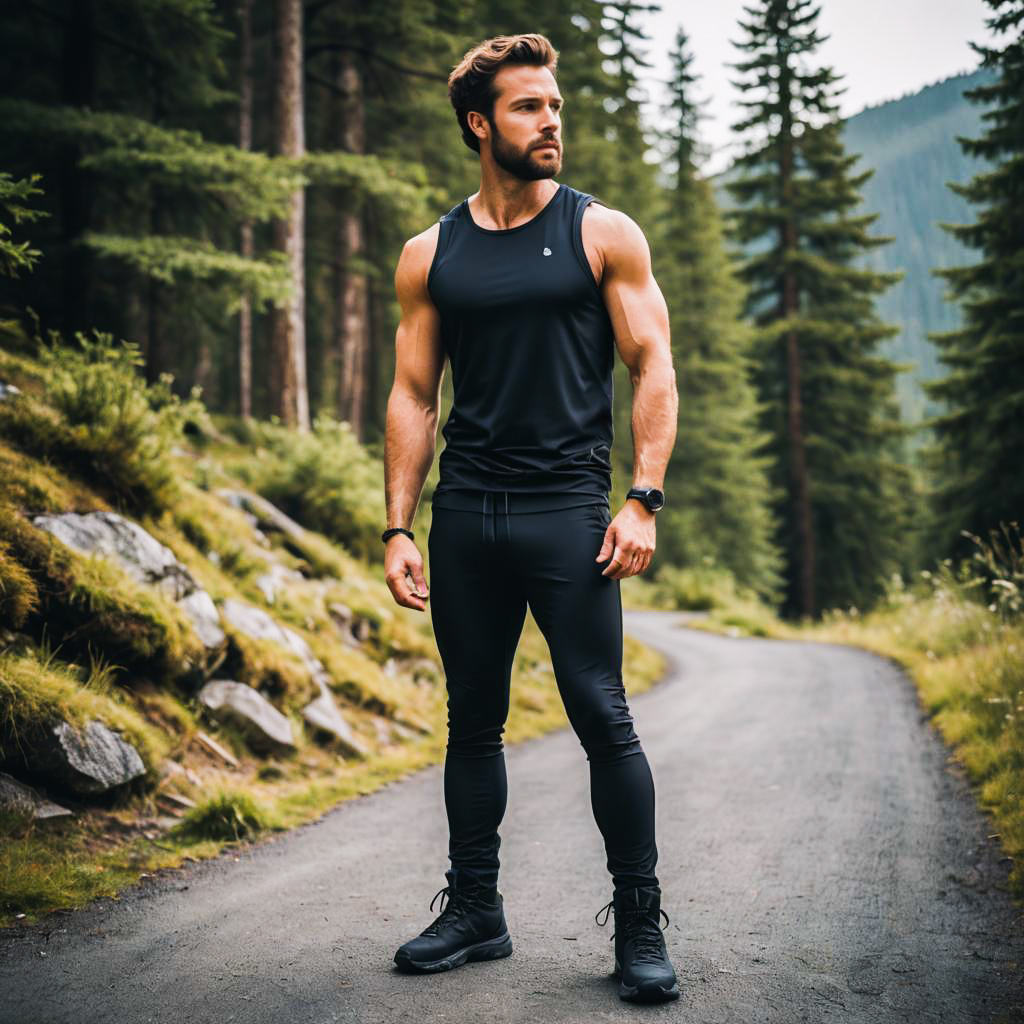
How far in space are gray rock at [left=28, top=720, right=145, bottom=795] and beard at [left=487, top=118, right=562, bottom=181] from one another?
2.94 m

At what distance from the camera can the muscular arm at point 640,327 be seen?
2.71 metres

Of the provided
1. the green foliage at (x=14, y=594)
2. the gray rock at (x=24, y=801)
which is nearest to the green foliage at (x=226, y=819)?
the gray rock at (x=24, y=801)

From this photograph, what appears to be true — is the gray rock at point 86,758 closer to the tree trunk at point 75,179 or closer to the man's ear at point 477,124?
the man's ear at point 477,124

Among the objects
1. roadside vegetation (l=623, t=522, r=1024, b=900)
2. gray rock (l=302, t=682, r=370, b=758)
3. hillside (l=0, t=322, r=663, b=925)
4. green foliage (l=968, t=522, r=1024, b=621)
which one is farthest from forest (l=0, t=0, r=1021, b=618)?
green foliage (l=968, t=522, r=1024, b=621)

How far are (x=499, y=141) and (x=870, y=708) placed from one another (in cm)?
721

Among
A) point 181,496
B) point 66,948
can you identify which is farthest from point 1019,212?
point 66,948

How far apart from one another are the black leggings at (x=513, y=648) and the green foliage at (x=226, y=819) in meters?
1.80

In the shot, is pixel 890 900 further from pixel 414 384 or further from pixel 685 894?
pixel 414 384

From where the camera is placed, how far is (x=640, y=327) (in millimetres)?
2719

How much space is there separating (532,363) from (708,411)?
3210cm

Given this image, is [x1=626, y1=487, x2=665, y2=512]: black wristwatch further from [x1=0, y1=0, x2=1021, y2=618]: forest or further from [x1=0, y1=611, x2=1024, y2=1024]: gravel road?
[x1=0, y1=0, x2=1021, y2=618]: forest

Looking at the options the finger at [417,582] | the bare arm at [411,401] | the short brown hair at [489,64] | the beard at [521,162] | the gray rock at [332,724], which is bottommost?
the gray rock at [332,724]

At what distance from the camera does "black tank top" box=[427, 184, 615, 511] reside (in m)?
2.70

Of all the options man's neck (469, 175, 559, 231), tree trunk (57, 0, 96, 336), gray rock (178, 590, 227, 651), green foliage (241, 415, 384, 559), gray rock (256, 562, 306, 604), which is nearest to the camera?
man's neck (469, 175, 559, 231)
